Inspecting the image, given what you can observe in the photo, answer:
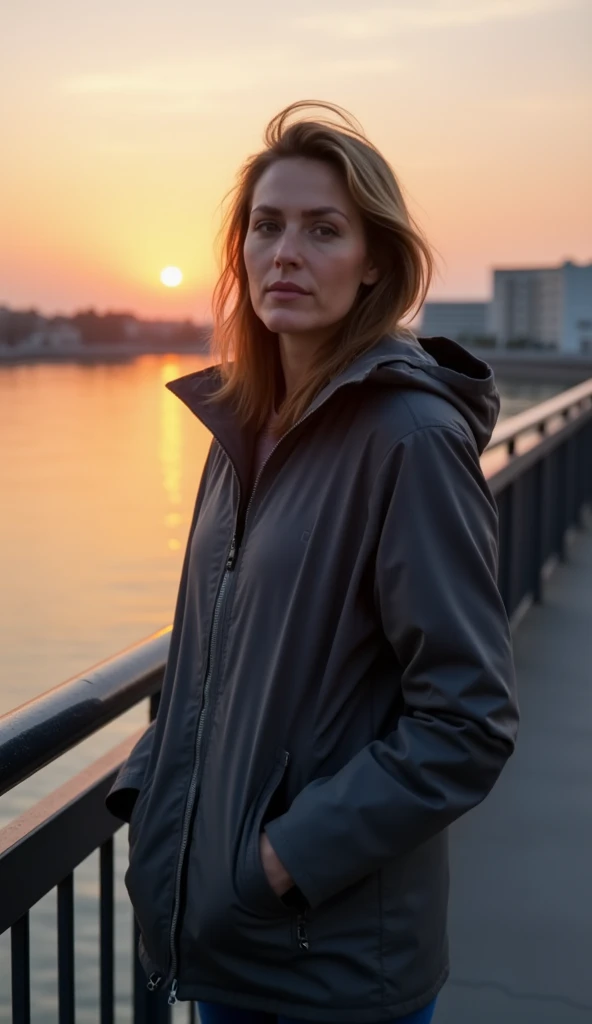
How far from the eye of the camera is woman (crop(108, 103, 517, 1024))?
1.31 meters

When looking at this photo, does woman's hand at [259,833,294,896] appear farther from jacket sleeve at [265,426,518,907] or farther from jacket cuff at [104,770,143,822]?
jacket cuff at [104,770,143,822]

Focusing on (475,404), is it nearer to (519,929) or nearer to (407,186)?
(407,186)

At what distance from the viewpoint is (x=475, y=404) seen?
1.42 metres

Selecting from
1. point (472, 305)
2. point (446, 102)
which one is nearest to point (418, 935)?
point (446, 102)

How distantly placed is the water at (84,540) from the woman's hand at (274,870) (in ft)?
5.55

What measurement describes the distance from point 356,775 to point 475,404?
17.4 inches

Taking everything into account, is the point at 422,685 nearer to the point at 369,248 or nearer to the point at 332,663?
the point at 332,663

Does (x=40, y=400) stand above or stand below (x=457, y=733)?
below

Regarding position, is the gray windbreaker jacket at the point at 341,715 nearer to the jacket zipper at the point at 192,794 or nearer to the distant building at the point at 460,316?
the jacket zipper at the point at 192,794

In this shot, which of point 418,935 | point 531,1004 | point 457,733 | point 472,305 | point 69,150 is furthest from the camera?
point 472,305

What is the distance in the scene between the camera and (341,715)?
1.38 meters

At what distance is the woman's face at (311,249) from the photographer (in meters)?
1.50

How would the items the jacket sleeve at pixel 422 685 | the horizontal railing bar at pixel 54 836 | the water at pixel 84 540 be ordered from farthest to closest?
the water at pixel 84 540 < the horizontal railing bar at pixel 54 836 < the jacket sleeve at pixel 422 685

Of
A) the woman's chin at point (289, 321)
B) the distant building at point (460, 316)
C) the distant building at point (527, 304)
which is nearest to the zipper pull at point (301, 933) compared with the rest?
the woman's chin at point (289, 321)
